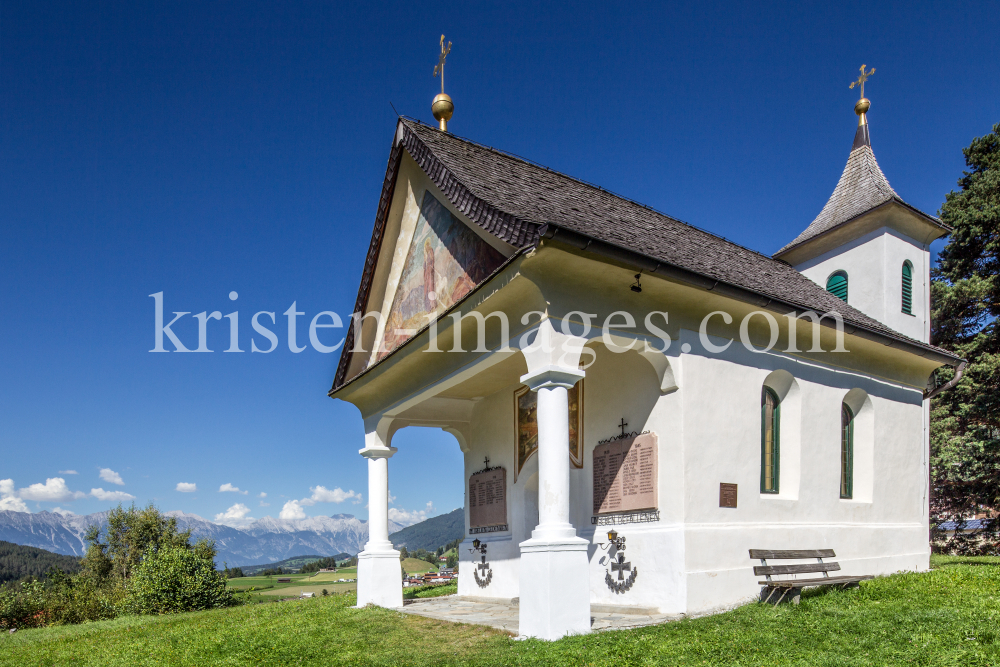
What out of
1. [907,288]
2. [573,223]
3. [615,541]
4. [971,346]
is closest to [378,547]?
[615,541]

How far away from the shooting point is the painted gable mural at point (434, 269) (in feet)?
30.7

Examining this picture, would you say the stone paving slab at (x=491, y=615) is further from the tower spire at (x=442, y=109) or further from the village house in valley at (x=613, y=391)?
the tower spire at (x=442, y=109)

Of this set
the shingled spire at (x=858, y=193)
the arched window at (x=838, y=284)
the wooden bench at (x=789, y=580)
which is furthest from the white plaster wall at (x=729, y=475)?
the shingled spire at (x=858, y=193)

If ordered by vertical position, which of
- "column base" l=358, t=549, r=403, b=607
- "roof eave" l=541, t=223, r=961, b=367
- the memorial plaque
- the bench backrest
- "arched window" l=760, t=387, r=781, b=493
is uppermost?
"roof eave" l=541, t=223, r=961, b=367

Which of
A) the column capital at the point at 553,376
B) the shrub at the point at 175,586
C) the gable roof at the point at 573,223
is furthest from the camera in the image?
the shrub at the point at 175,586

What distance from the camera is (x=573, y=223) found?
8625 mm

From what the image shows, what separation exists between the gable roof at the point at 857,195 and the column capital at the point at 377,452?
1083 centimetres

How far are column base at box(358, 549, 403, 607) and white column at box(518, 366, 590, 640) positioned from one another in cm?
554

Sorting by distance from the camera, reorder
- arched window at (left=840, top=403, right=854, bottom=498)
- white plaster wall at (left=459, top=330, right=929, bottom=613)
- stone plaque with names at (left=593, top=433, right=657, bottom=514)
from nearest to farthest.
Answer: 1. white plaster wall at (left=459, top=330, right=929, bottom=613)
2. stone plaque with names at (left=593, top=433, right=657, bottom=514)
3. arched window at (left=840, top=403, right=854, bottom=498)


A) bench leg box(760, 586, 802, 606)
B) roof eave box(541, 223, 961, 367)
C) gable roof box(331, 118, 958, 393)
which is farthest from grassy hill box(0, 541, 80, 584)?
roof eave box(541, 223, 961, 367)

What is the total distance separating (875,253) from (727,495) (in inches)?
368

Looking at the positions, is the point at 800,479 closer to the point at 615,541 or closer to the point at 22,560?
the point at 615,541

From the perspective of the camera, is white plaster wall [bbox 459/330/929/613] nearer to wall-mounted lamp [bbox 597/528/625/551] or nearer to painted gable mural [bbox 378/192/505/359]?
wall-mounted lamp [bbox 597/528/625/551]

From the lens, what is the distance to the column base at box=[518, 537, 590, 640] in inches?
276
